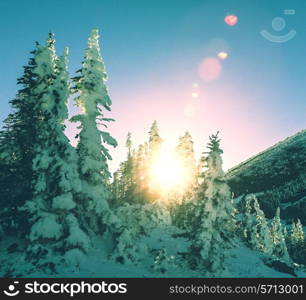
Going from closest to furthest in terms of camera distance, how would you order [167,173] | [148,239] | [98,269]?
[98,269] < [148,239] < [167,173]

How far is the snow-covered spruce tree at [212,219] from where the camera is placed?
30.6 metres

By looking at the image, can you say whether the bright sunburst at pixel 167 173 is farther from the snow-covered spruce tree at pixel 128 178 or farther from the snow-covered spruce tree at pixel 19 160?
the snow-covered spruce tree at pixel 19 160

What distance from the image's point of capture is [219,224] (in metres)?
32.2

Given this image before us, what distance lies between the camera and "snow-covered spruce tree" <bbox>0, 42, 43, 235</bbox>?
28.9 meters

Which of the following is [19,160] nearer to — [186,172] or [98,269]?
[98,269]

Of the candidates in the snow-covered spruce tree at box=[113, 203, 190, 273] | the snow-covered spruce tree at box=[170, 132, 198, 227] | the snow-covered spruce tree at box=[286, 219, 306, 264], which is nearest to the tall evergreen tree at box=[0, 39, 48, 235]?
the snow-covered spruce tree at box=[113, 203, 190, 273]

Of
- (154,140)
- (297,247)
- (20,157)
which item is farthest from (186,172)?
(297,247)

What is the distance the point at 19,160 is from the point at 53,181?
188 inches

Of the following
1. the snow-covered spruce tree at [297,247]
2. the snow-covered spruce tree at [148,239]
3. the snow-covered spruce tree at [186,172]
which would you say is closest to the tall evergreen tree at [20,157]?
the snow-covered spruce tree at [148,239]

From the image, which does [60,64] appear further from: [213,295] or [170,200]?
[170,200]

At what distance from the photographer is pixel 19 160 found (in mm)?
30688

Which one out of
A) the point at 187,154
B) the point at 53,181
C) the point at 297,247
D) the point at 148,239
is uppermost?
the point at 187,154

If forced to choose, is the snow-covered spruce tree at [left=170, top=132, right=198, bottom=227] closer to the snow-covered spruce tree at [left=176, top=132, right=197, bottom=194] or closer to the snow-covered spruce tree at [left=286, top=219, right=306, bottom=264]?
the snow-covered spruce tree at [left=176, top=132, right=197, bottom=194]

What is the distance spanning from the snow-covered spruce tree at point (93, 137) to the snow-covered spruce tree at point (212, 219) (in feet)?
27.1
